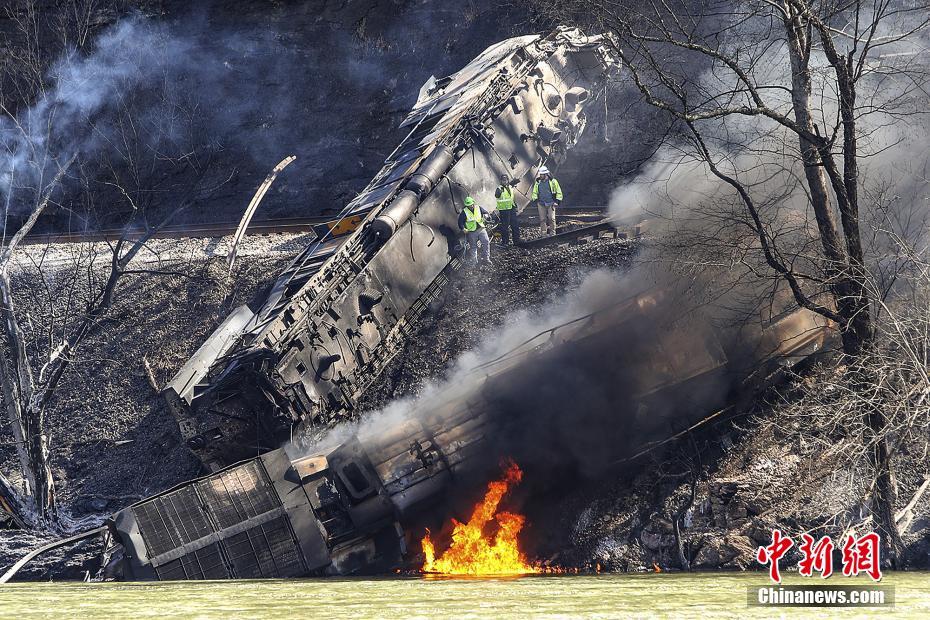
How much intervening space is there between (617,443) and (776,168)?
6.50m

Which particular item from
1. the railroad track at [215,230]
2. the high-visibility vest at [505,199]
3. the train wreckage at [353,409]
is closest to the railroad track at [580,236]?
the high-visibility vest at [505,199]

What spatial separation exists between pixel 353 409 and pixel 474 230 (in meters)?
4.59

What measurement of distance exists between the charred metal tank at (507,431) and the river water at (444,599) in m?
1.98

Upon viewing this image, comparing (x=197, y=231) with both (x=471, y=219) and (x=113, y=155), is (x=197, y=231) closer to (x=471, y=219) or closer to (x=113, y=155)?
(x=113, y=155)

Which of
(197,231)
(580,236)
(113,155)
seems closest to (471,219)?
(580,236)

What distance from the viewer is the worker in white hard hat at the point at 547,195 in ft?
59.5

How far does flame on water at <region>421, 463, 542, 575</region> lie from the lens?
498 inches

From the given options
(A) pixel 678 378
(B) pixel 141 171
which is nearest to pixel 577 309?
(A) pixel 678 378

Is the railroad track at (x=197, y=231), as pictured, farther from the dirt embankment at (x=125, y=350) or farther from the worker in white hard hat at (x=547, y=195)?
the worker in white hard hat at (x=547, y=195)

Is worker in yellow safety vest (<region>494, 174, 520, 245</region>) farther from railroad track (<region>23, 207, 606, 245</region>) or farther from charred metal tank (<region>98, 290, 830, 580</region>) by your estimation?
charred metal tank (<region>98, 290, 830, 580</region>)

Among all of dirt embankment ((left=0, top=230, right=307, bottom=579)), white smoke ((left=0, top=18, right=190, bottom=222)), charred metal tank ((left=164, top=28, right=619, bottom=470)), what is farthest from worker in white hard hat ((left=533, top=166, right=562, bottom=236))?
white smoke ((left=0, top=18, right=190, bottom=222))

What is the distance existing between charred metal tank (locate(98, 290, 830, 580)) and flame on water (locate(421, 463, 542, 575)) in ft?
0.88

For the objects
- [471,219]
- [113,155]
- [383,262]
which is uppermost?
[113,155]

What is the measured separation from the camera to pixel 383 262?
15.1m
